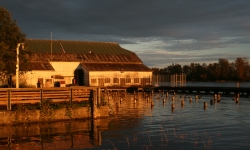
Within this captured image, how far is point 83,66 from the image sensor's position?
239ft

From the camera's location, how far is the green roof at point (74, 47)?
76812mm

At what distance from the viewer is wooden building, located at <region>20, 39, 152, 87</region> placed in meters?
68.9

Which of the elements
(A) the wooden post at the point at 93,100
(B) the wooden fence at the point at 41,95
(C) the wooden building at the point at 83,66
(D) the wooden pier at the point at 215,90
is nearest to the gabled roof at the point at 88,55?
(C) the wooden building at the point at 83,66

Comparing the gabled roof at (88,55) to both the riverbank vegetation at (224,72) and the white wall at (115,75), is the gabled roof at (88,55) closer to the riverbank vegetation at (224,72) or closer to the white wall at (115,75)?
the white wall at (115,75)

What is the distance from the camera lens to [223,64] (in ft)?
611

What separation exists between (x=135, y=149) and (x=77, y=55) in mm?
63100

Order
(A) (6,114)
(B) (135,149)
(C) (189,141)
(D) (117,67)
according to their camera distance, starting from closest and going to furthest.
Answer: (B) (135,149) → (C) (189,141) → (A) (6,114) → (D) (117,67)

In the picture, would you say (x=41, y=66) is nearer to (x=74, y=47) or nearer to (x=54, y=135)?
(x=74, y=47)

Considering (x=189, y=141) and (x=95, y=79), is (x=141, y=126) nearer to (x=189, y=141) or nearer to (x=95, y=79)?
(x=189, y=141)

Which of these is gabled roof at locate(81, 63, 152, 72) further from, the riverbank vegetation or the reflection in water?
the riverbank vegetation

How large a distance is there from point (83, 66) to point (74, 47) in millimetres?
10589

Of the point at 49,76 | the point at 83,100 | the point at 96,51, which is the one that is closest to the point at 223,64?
the point at 96,51

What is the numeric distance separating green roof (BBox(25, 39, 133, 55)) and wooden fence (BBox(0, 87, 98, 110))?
5117cm

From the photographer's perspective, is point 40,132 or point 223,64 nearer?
point 40,132
